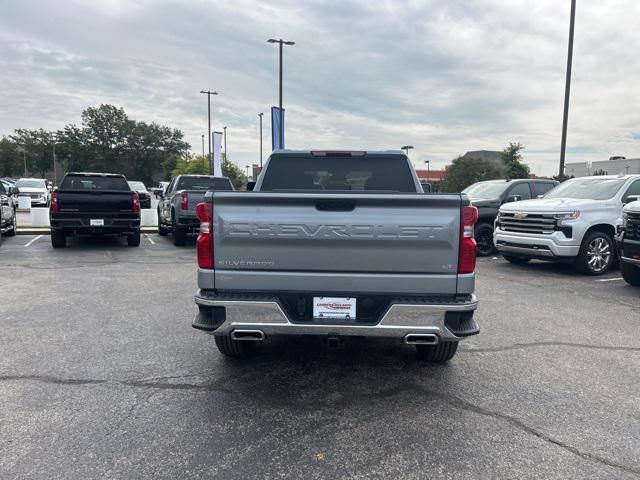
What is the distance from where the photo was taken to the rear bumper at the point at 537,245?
9.18 metres

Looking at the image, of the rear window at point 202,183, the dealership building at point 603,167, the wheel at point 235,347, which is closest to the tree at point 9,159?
the dealership building at point 603,167

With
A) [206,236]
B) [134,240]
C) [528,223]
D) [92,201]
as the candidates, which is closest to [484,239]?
[528,223]

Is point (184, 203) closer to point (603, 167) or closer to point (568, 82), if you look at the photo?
point (568, 82)

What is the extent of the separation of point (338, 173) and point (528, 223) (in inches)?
237

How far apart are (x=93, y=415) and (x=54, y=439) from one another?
0.34m

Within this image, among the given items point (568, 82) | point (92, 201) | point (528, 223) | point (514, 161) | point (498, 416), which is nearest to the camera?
point (498, 416)

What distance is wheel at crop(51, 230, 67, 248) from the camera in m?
12.3

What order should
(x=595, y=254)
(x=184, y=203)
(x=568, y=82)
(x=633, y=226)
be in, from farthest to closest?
(x=568, y=82) → (x=184, y=203) → (x=595, y=254) → (x=633, y=226)

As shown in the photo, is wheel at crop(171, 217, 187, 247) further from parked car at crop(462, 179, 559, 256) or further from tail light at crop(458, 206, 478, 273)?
tail light at crop(458, 206, 478, 273)

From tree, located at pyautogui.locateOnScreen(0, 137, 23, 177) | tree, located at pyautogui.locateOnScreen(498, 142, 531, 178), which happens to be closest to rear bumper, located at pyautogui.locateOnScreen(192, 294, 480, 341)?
tree, located at pyautogui.locateOnScreen(498, 142, 531, 178)

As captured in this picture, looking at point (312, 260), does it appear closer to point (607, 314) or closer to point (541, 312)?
point (541, 312)

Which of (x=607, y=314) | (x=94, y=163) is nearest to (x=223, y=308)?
(x=607, y=314)

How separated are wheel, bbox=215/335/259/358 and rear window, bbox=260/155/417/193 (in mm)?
1598

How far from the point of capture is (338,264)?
11.4ft
